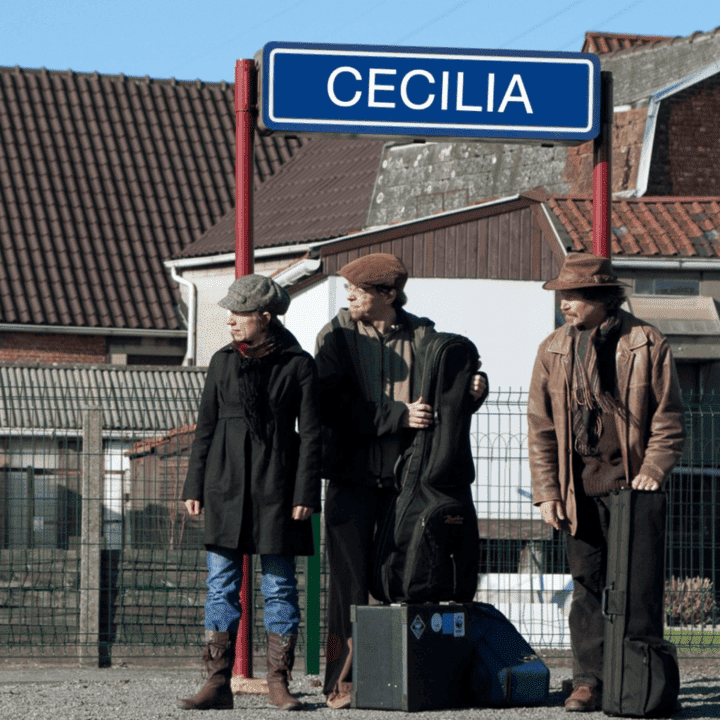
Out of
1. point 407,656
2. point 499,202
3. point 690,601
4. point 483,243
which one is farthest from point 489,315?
point 407,656

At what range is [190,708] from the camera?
6.26 m

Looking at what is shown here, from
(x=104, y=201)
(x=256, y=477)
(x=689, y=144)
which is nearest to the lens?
(x=256, y=477)

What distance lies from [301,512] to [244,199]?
6.30 feet

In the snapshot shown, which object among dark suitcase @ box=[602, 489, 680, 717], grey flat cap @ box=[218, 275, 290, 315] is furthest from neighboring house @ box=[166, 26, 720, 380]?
dark suitcase @ box=[602, 489, 680, 717]

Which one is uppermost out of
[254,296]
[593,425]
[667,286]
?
[667,286]

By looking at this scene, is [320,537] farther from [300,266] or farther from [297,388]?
[300,266]

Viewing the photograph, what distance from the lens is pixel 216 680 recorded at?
6281mm

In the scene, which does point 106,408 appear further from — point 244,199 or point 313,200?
point 313,200

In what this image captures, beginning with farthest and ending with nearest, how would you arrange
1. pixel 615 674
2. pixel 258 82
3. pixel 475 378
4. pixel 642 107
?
pixel 642 107 < pixel 258 82 < pixel 475 378 < pixel 615 674

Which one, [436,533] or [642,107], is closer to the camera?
[436,533]

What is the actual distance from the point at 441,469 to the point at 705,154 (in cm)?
1596

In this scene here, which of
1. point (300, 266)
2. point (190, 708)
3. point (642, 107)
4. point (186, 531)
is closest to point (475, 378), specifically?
point (190, 708)

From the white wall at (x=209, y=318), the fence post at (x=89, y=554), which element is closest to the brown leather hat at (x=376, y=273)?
the fence post at (x=89, y=554)

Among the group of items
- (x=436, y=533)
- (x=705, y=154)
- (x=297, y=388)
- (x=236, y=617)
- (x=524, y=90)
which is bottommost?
(x=236, y=617)
